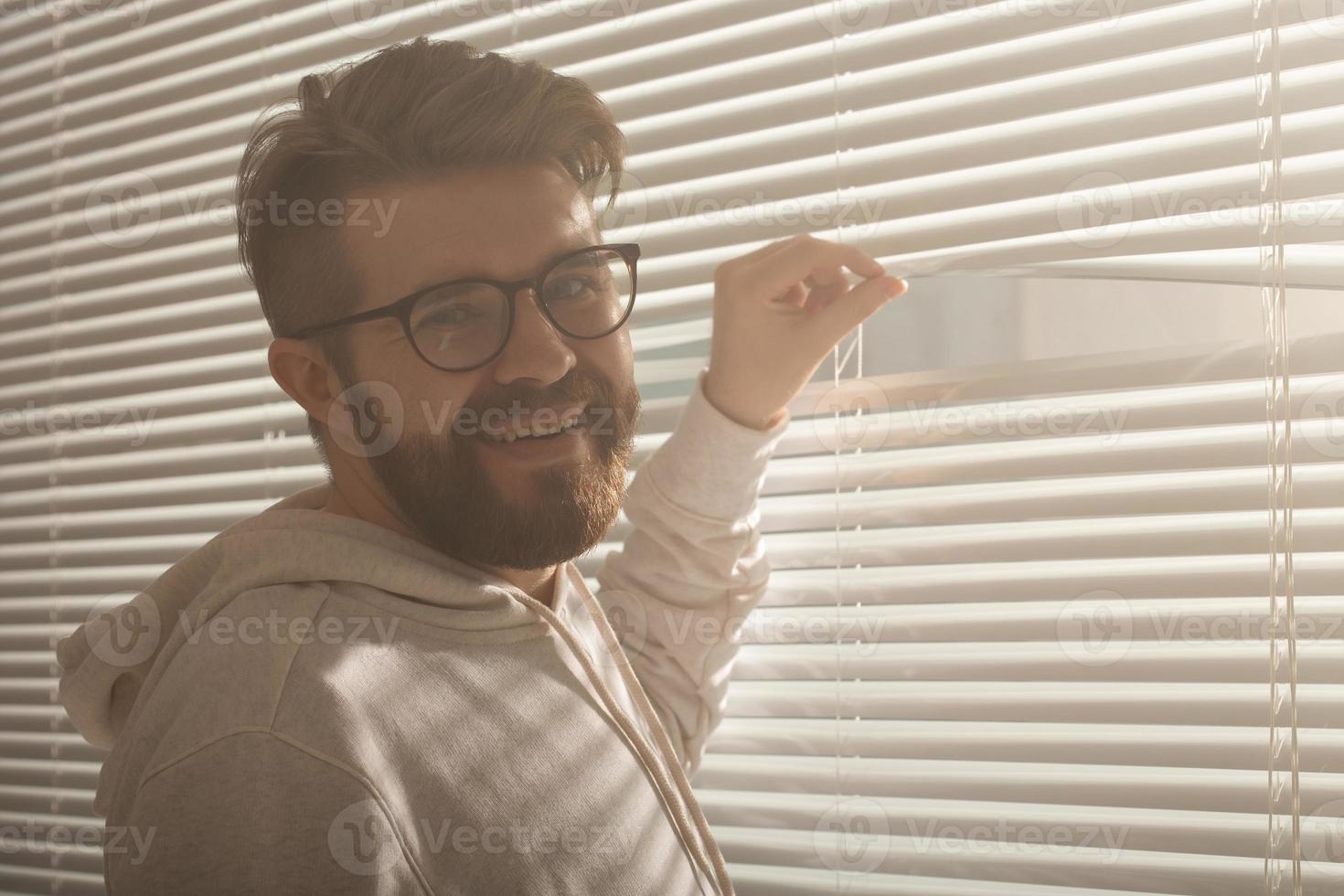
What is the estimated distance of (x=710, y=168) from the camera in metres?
1.08

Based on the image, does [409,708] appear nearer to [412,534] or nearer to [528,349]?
[412,534]

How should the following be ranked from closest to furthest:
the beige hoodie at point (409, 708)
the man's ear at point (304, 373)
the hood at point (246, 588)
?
the beige hoodie at point (409, 708)
the hood at point (246, 588)
the man's ear at point (304, 373)

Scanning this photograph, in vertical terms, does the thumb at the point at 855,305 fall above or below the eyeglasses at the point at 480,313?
below

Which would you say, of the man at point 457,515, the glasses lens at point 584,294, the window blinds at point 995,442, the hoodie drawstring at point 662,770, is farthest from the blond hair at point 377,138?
the hoodie drawstring at point 662,770

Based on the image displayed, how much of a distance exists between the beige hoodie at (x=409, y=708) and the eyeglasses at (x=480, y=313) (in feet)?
0.53

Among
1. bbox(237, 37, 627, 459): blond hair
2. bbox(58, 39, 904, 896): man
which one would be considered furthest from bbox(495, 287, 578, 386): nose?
bbox(237, 37, 627, 459): blond hair

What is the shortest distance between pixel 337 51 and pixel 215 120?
23 centimetres

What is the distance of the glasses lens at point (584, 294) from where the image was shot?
934 mm

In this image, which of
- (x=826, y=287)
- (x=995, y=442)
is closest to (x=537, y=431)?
(x=826, y=287)

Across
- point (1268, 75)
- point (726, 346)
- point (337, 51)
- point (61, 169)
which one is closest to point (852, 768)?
point (726, 346)

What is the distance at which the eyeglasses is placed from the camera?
0.89 meters

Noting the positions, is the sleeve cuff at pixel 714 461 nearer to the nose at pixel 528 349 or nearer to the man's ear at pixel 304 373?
the nose at pixel 528 349

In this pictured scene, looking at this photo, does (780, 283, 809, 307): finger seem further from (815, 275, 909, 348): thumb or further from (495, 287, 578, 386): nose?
(495, 287, 578, 386): nose

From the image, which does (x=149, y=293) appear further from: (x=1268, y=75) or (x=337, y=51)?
(x=1268, y=75)
